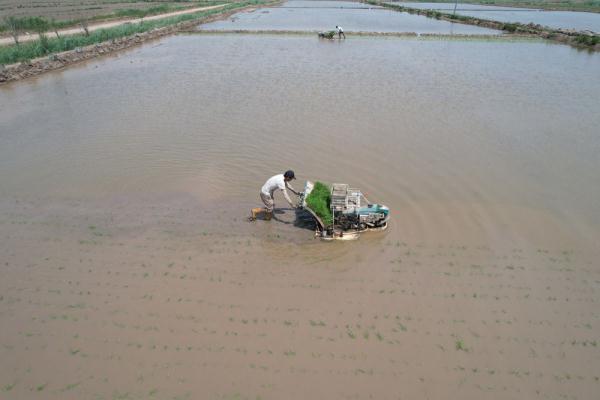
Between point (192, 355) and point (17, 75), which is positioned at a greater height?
point (17, 75)

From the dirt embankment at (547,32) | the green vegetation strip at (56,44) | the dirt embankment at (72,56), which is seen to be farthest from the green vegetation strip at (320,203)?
the dirt embankment at (547,32)

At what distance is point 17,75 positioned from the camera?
58.7ft

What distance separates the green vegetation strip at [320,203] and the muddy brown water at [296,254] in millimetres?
486

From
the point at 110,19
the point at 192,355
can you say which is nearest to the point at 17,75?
the point at 192,355

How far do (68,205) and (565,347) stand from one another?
9.08 metres

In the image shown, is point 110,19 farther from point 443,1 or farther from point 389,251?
point 443,1

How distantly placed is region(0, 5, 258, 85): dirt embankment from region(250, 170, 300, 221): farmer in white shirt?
56.1 feet

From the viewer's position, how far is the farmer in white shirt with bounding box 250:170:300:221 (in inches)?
262

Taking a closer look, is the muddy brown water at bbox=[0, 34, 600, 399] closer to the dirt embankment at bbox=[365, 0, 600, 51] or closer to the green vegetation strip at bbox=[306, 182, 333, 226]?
the green vegetation strip at bbox=[306, 182, 333, 226]

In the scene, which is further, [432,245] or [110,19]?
[110,19]

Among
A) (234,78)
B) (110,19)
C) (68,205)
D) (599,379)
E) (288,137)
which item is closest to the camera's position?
(599,379)

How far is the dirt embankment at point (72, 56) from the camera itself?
18.1 m

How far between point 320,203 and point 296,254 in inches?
39.4

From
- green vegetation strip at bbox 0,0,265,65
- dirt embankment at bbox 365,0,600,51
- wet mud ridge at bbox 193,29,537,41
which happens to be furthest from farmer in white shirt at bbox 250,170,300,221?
dirt embankment at bbox 365,0,600,51
